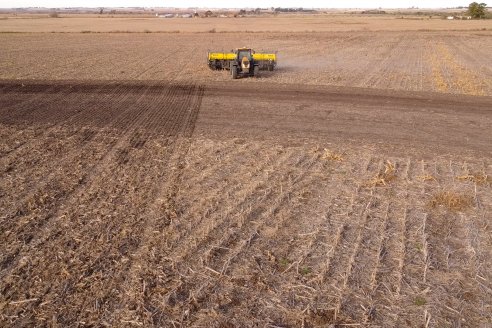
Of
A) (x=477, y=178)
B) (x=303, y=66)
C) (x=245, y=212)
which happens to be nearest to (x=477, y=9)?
(x=303, y=66)

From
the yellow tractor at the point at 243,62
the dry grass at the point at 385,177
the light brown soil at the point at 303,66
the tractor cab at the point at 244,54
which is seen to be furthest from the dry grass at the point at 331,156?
the tractor cab at the point at 244,54

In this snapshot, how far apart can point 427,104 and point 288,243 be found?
37.1 ft

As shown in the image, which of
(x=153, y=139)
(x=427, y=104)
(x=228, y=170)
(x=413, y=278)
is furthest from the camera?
(x=427, y=104)

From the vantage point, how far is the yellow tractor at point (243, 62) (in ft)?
66.5

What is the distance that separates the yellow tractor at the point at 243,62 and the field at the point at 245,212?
196 inches

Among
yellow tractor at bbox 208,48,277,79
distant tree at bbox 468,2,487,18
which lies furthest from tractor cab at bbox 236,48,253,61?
distant tree at bbox 468,2,487,18

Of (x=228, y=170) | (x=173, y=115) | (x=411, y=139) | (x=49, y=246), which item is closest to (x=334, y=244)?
(x=228, y=170)

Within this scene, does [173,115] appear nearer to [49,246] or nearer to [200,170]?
[200,170]

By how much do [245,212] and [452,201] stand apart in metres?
3.80

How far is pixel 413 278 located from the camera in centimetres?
546

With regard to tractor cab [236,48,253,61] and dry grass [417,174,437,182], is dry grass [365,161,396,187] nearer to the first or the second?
dry grass [417,174,437,182]

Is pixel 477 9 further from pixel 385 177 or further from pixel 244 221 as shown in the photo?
pixel 244 221

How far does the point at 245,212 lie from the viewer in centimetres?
711

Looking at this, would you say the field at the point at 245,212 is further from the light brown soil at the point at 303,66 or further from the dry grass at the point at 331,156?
the light brown soil at the point at 303,66
